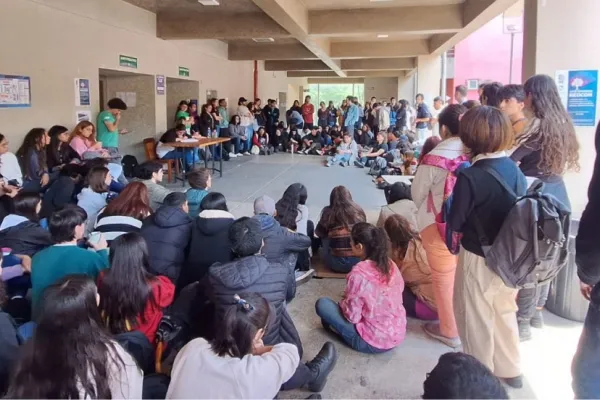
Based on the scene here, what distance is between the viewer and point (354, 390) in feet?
8.15

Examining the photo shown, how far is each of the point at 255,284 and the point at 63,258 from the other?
0.96m

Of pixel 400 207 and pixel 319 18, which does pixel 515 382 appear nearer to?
pixel 400 207

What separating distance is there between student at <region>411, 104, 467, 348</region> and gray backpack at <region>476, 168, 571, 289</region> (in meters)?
0.64

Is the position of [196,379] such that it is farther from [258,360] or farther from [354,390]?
[354,390]

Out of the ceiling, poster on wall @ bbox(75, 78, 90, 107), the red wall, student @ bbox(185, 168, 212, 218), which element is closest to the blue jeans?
student @ bbox(185, 168, 212, 218)

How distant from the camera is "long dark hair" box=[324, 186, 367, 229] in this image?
13.1 ft

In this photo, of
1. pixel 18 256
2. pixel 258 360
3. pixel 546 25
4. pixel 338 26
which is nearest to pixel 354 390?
pixel 258 360

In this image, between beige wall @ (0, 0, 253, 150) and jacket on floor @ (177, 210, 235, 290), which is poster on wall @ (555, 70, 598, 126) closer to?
jacket on floor @ (177, 210, 235, 290)

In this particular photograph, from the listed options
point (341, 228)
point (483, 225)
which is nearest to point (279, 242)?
point (341, 228)

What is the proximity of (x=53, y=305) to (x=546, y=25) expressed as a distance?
3.79m

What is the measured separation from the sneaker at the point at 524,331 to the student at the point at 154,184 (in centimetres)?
286

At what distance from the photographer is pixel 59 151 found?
6340 mm

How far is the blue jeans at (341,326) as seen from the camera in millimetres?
2812

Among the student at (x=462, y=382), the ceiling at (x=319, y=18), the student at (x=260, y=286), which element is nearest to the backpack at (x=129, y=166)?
the ceiling at (x=319, y=18)
